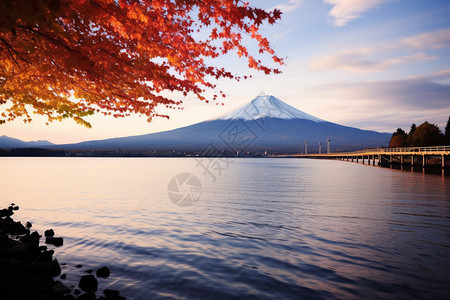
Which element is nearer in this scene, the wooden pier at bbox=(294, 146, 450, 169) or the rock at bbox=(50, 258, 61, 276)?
the rock at bbox=(50, 258, 61, 276)

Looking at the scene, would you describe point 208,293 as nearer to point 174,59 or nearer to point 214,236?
point 214,236

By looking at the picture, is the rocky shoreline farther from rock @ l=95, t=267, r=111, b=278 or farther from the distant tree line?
the distant tree line

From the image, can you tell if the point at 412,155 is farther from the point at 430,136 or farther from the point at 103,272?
the point at 103,272

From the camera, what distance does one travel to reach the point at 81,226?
12086mm

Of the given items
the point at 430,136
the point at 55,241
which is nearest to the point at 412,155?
the point at 430,136

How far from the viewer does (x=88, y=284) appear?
5.85 meters

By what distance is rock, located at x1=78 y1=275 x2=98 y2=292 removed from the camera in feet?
19.1

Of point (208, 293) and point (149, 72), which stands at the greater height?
point (149, 72)

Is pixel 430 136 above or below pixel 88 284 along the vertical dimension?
above

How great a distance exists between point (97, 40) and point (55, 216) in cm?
1004

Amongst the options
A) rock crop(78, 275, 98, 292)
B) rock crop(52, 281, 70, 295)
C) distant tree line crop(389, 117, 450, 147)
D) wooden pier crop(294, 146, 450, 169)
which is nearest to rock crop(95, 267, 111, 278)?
rock crop(78, 275, 98, 292)

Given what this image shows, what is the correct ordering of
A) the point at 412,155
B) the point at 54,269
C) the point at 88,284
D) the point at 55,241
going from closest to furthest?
1. the point at 88,284
2. the point at 54,269
3. the point at 55,241
4. the point at 412,155

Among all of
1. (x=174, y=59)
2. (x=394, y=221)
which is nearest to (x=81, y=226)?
(x=174, y=59)

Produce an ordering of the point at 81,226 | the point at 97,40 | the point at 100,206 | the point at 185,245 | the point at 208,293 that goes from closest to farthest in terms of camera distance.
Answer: the point at 208,293
the point at 97,40
the point at 185,245
the point at 81,226
the point at 100,206
